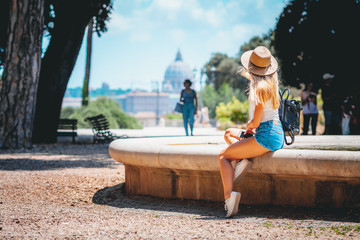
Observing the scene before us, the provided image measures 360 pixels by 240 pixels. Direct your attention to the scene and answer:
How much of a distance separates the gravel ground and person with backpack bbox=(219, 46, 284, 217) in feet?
1.17

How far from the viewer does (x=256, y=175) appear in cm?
476

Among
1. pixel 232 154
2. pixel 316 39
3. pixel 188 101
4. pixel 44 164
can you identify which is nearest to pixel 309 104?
pixel 188 101

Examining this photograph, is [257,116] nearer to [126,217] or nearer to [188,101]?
[126,217]

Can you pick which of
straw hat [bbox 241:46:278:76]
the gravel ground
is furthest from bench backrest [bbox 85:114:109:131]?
straw hat [bbox 241:46:278:76]

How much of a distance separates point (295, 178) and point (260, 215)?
442 mm

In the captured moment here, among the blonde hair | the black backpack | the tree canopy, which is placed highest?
the tree canopy

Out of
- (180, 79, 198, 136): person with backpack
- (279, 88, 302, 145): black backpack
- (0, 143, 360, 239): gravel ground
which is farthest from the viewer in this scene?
(180, 79, 198, 136): person with backpack

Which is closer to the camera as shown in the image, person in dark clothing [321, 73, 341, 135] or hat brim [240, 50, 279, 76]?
hat brim [240, 50, 279, 76]

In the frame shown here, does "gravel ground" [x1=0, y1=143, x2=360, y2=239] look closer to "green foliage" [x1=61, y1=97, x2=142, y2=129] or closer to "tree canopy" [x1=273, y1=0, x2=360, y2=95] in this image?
"tree canopy" [x1=273, y1=0, x2=360, y2=95]

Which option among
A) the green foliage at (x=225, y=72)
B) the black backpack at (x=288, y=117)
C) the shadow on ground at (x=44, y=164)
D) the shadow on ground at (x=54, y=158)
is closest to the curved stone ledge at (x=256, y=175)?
the black backpack at (x=288, y=117)

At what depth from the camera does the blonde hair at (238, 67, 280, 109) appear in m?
4.50

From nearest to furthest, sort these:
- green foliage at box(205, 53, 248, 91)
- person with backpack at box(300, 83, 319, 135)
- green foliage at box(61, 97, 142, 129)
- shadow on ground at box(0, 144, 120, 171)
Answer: shadow on ground at box(0, 144, 120, 171) < person with backpack at box(300, 83, 319, 135) < green foliage at box(61, 97, 142, 129) < green foliage at box(205, 53, 248, 91)

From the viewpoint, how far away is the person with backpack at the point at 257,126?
14.8ft

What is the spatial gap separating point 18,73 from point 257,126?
8682 mm
